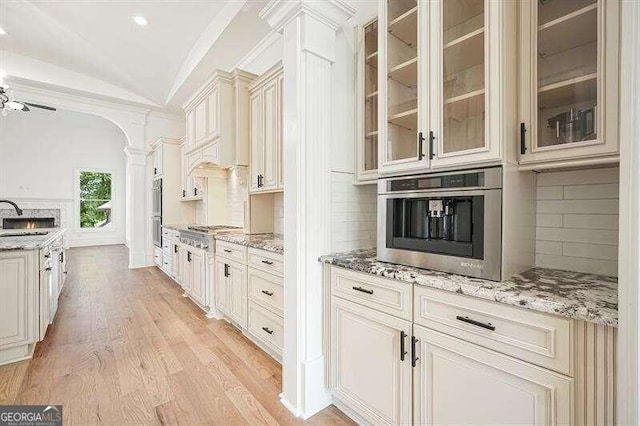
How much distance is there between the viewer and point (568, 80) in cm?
122

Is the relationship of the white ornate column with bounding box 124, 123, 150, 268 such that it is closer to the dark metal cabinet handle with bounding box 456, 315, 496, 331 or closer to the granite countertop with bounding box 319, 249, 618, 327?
the granite countertop with bounding box 319, 249, 618, 327

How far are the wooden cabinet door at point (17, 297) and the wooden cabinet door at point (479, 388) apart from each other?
3.03m

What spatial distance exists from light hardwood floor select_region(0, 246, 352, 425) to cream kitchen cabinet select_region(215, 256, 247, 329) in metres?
0.20

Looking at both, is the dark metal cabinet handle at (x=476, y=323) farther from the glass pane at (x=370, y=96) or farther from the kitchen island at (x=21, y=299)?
the kitchen island at (x=21, y=299)

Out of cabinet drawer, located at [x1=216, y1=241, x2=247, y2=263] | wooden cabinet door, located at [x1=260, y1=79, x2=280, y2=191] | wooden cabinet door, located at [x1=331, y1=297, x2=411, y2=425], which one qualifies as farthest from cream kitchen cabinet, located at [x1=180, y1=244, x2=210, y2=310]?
wooden cabinet door, located at [x1=331, y1=297, x2=411, y2=425]

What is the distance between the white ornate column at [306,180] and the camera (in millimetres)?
1765

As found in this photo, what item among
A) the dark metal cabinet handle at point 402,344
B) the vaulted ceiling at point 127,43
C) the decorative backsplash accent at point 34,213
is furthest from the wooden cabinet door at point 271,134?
the decorative backsplash accent at point 34,213

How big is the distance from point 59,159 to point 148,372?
9209 millimetres

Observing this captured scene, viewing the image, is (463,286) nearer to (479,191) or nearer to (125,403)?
(479,191)

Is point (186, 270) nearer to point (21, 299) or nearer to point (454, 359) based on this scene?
point (21, 299)

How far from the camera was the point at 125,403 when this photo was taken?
187 cm

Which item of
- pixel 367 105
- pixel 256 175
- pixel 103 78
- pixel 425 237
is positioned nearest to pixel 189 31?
pixel 256 175

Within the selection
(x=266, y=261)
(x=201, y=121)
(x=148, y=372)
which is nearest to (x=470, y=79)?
(x=266, y=261)

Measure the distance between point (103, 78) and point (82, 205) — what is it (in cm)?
526
